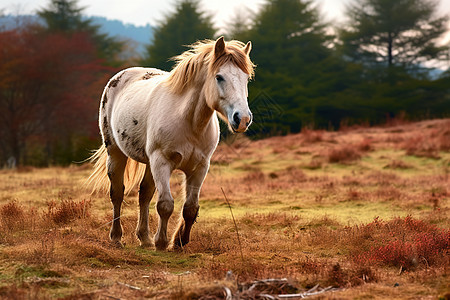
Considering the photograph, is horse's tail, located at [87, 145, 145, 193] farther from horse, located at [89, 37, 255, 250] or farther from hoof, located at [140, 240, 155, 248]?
hoof, located at [140, 240, 155, 248]

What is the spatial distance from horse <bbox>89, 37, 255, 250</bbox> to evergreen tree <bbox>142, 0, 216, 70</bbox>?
82.5 ft

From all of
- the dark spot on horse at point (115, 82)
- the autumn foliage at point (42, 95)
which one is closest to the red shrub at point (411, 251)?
the dark spot on horse at point (115, 82)

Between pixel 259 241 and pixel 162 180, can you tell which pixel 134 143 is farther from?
pixel 259 241

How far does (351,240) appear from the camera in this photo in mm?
5762

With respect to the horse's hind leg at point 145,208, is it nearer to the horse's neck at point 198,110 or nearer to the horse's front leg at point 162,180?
the horse's front leg at point 162,180

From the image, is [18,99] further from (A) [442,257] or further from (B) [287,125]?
(A) [442,257]

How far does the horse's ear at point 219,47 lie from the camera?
501 centimetres

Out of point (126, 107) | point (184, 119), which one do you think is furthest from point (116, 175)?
point (184, 119)

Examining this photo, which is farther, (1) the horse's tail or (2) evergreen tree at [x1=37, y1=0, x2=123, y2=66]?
(2) evergreen tree at [x1=37, y1=0, x2=123, y2=66]

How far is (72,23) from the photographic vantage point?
3350 cm

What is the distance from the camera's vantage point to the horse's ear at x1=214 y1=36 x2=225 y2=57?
5.01 metres

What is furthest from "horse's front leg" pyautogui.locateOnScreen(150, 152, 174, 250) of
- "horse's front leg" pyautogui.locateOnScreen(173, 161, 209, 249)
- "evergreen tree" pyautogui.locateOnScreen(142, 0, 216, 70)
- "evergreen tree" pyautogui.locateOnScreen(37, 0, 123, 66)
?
"evergreen tree" pyautogui.locateOnScreen(37, 0, 123, 66)

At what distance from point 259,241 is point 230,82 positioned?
7.22 feet

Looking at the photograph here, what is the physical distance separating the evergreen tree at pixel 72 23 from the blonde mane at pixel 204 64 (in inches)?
1103
